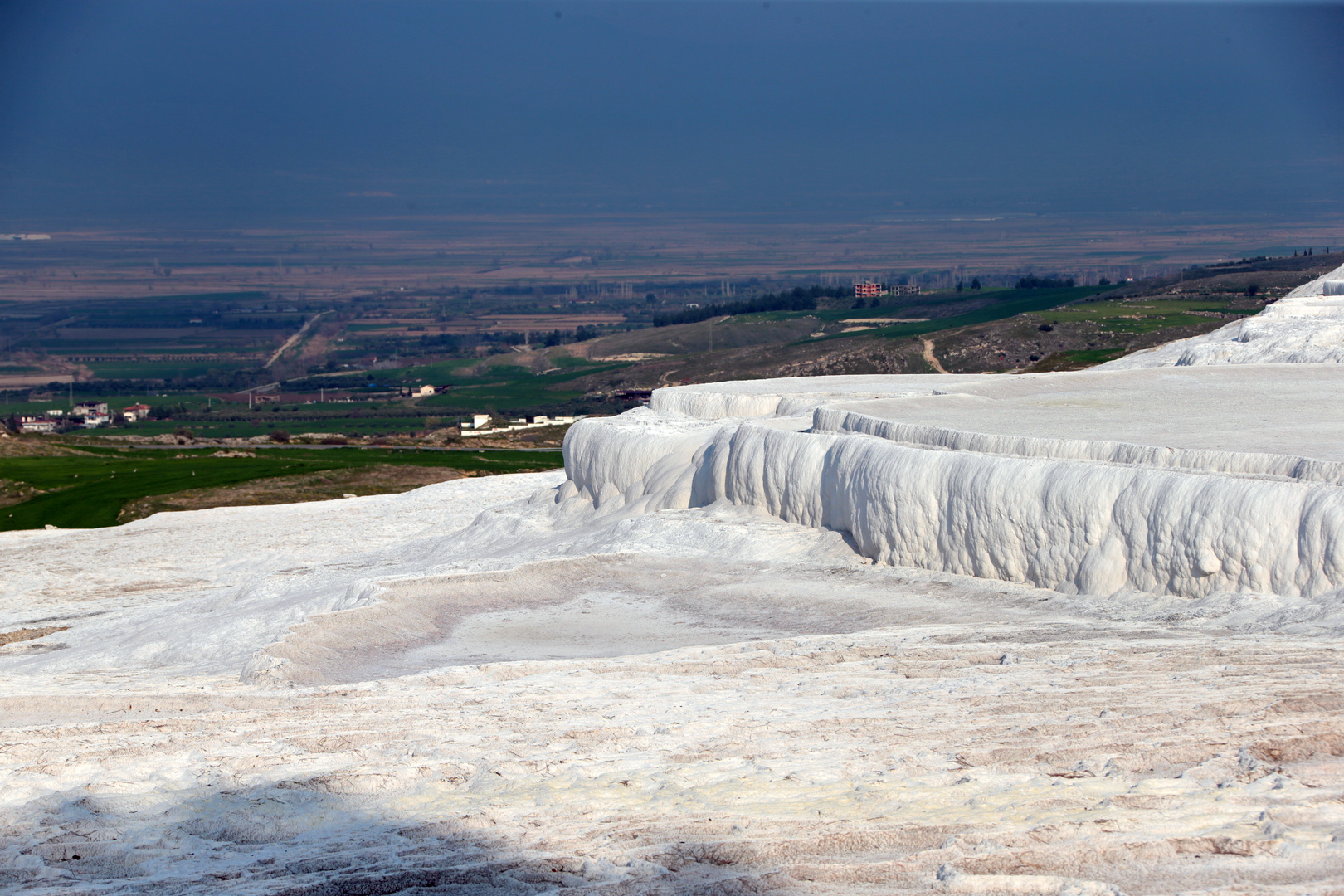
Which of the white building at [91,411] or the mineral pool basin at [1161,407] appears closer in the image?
the mineral pool basin at [1161,407]

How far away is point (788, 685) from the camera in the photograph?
31.8 ft

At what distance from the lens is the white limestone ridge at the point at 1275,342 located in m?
24.5

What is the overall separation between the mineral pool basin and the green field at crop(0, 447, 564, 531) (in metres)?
19.1

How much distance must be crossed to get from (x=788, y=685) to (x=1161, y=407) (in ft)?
33.2

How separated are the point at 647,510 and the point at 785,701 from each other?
10.1 metres

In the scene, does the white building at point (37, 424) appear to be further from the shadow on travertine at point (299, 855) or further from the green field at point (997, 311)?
the shadow on travertine at point (299, 855)

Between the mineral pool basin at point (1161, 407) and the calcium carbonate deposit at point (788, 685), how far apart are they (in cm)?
12

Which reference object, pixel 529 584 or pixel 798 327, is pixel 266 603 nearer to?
pixel 529 584

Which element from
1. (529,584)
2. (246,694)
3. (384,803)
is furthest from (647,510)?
(384,803)

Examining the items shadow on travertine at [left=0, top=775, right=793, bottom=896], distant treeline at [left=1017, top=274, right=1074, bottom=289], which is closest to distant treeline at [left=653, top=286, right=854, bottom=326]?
distant treeline at [left=1017, top=274, right=1074, bottom=289]

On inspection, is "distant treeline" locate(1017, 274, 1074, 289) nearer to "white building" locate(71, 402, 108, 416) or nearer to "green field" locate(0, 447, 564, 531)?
"white building" locate(71, 402, 108, 416)

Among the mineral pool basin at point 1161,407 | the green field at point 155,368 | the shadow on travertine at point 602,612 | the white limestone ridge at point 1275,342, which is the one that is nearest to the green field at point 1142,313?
the white limestone ridge at point 1275,342

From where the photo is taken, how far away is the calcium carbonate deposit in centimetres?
620

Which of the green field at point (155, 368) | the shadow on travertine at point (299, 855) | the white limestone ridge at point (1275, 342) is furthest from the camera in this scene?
the green field at point (155, 368)
